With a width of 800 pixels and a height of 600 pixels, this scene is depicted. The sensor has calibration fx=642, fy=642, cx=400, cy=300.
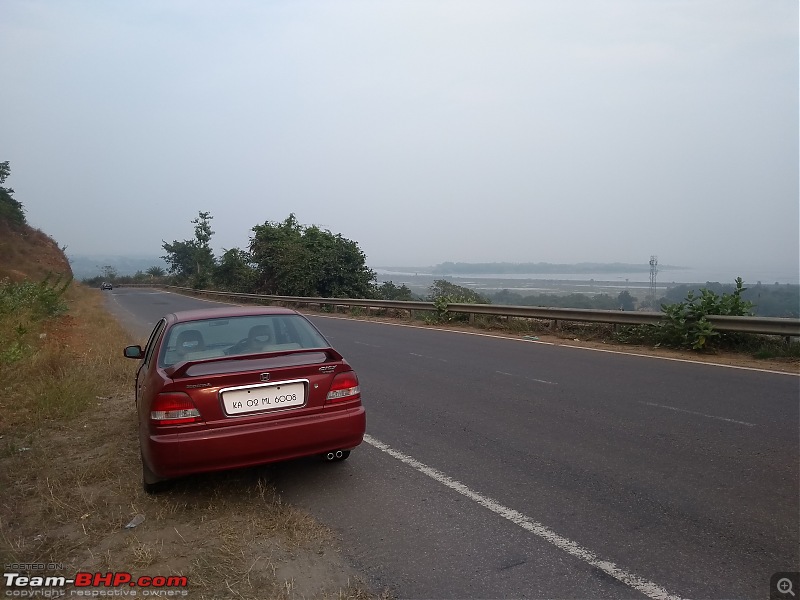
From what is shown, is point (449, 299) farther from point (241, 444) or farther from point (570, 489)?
point (241, 444)

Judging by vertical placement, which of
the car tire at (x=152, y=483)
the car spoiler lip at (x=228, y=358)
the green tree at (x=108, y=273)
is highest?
the green tree at (x=108, y=273)

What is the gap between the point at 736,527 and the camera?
164 inches

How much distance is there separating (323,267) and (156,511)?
33.8 metres

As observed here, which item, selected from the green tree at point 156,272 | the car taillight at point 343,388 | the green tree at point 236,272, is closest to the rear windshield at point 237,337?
the car taillight at point 343,388

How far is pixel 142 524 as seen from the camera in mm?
4441

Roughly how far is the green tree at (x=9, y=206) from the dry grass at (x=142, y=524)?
207ft

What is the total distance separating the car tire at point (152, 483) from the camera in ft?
15.8

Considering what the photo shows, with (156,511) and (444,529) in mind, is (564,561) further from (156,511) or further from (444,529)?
(156,511)

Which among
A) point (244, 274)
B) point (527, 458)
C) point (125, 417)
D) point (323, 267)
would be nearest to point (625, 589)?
point (527, 458)

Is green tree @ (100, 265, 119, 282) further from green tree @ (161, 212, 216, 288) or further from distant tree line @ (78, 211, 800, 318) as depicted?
distant tree line @ (78, 211, 800, 318)

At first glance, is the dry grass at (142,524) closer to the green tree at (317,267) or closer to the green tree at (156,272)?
the green tree at (317,267)

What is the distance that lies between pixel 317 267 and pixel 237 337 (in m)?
32.4

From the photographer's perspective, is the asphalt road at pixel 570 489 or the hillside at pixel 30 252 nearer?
the asphalt road at pixel 570 489

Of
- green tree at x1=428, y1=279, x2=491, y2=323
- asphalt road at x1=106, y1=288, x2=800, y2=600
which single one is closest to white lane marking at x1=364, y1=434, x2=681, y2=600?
asphalt road at x1=106, y1=288, x2=800, y2=600
